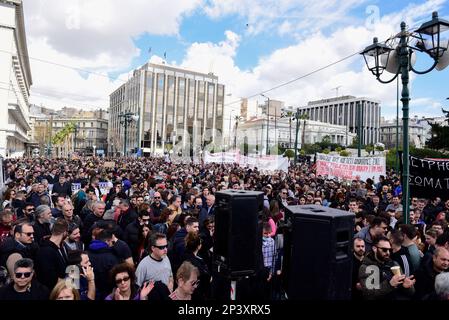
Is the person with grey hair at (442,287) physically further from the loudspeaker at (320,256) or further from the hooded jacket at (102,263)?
the hooded jacket at (102,263)

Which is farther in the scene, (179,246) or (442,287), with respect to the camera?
(179,246)

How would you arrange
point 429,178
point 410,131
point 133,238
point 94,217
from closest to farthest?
point 133,238
point 94,217
point 429,178
point 410,131

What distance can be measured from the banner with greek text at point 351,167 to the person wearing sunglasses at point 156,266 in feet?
40.7

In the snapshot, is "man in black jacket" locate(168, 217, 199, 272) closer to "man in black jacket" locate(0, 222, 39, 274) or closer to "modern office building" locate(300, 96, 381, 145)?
"man in black jacket" locate(0, 222, 39, 274)

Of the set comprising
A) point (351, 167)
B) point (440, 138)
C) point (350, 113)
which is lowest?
point (351, 167)

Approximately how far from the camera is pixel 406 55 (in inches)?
261

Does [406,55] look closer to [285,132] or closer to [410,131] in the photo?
[285,132]

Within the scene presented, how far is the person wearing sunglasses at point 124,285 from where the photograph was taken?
335 cm

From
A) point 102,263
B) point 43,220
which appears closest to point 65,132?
point 43,220

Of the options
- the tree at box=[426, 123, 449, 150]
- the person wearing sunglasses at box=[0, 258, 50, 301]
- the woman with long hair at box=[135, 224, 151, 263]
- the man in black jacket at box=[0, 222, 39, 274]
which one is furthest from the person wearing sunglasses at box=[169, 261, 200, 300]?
the tree at box=[426, 123, 449, 150]

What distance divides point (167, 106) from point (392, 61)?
83798mm

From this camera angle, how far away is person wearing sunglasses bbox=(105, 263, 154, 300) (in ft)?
11.0

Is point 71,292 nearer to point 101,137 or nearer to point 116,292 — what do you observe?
point 116,292
